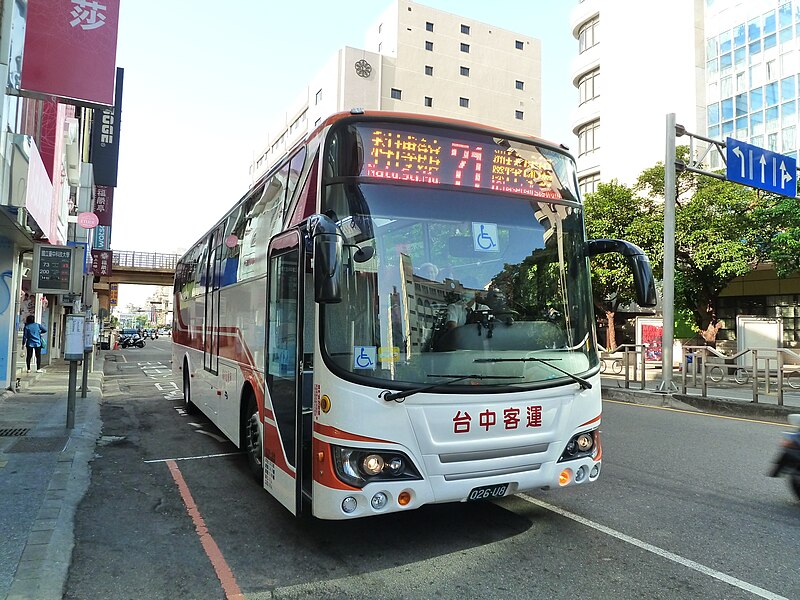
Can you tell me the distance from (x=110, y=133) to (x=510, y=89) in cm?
4811

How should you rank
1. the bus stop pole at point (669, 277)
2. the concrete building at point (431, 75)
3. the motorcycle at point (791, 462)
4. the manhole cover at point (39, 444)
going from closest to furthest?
the motorcycle at point (791, 462), the manhole cover at point (39, 444), the bus stop pole at point (669, 277), the concrete building at point (431, 75)

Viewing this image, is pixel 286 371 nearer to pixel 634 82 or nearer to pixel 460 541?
pixel 460 541

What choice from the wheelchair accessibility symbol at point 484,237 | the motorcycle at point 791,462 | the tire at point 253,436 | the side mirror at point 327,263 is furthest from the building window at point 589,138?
the side mirror at point 327,263

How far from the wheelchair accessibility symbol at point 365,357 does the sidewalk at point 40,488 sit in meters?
2.37

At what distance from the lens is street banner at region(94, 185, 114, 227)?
1203 inches

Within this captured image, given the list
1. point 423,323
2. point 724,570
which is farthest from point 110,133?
point 724,570

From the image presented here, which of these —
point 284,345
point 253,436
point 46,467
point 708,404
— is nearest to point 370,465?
point 284,345

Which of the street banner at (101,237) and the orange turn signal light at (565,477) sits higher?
the street banner at (101,237)

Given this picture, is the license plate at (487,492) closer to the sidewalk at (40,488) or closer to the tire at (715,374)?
the sidewalk at (40,488)

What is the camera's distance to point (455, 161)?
468 centimetres

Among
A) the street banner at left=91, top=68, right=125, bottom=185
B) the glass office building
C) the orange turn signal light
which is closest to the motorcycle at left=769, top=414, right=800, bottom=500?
the orange turn signal light

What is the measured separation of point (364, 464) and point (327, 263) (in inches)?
54.4

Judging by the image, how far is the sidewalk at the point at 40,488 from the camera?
396 centimetres

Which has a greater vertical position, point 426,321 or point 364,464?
point 426,321
